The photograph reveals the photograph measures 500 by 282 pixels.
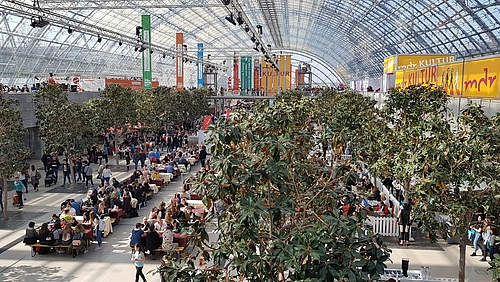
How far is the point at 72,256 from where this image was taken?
40.1ft

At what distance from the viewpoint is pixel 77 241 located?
12.1 metres

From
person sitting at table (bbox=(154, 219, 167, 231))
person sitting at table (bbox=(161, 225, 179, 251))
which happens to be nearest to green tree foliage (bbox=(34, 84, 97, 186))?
person sitting at table (bbox=(154, 219, 167, 231))

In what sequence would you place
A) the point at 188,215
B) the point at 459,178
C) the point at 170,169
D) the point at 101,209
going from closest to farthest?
the point at 188,215, the point at 459,178, the point at 101,209, the point at 170,169

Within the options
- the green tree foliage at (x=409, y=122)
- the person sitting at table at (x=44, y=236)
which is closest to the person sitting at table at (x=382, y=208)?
the green tree foliage at (x=409, y=122)

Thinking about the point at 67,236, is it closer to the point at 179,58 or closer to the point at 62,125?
the point at 62,125

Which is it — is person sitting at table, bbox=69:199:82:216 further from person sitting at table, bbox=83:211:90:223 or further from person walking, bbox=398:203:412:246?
person walking, bbox=398:203:412:246

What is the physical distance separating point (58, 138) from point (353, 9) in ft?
118

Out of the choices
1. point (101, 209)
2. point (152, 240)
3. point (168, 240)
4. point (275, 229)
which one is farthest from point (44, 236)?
point (275, 229)

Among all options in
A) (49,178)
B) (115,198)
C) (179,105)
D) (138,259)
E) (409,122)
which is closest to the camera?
(138,259)

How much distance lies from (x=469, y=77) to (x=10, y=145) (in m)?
12.8

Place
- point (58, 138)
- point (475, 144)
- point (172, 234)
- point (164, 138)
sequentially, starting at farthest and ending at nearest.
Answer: point (164, 138)
point (58, 138)
point (172, 234)
point (475, 144)

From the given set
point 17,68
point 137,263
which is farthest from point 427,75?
point 17,68

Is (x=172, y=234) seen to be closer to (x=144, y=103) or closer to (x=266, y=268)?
(x=266, y=268)

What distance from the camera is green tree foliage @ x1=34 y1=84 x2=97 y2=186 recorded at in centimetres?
1892
